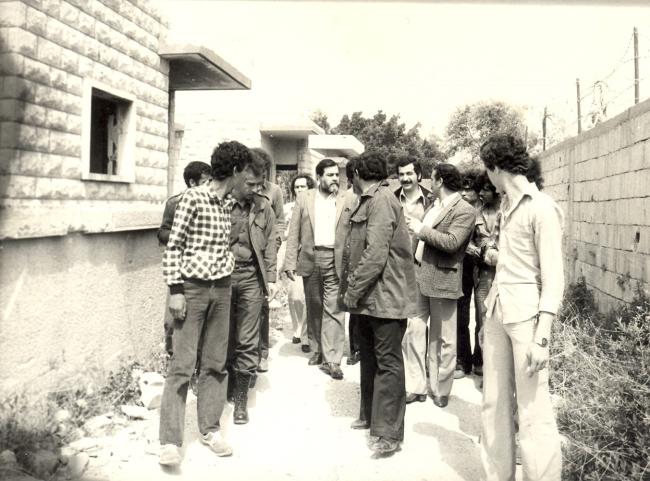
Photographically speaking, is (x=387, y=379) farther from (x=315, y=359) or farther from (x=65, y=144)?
(x=65, y=144)

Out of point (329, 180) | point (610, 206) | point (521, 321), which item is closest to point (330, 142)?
point (329, 180)

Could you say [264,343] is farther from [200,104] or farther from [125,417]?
[200,104]

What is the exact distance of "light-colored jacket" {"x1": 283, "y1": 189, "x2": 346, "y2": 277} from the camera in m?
5.81

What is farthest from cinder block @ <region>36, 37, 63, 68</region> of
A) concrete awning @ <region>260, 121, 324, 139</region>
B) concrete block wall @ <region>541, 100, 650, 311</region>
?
concrete awning @ <region>260, 121, 324, 139</region>

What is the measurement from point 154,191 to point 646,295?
Answer: 4.82 metres

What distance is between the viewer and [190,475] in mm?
3467

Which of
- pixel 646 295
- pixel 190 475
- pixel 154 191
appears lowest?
pixel 190 475

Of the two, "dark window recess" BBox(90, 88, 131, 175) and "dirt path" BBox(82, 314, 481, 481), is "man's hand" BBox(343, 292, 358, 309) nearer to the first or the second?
"dirt path" BBox(82, 314, 481, 481)

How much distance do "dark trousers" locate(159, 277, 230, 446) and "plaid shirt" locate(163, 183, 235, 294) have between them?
0.08 meters

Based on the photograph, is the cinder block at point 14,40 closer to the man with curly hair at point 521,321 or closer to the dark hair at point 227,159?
the dark hair at point 227,159

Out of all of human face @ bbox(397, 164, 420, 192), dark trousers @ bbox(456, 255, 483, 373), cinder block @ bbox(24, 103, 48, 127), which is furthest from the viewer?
dark trousers @ bbox(456, 255, 483, 373)

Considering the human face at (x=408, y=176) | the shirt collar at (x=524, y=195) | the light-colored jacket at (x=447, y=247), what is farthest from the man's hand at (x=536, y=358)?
the human face at (x=408, y=176)

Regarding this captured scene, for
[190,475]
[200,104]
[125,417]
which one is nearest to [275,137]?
[200,104]

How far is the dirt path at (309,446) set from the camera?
3508mm
